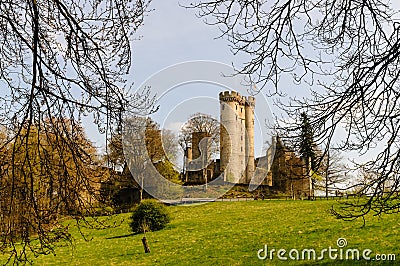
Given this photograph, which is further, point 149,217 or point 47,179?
point 149,217

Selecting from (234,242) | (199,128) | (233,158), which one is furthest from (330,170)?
(233,158)

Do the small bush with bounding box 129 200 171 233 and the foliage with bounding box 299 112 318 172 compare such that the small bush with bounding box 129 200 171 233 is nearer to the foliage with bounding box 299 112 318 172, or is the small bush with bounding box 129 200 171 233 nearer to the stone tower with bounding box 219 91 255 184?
the stone tower with bounding box 219 91 255 184

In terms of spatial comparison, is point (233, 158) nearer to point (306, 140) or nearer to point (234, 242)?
point (234, 242)

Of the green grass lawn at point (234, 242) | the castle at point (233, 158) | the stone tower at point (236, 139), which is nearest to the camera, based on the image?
the green grass lawn at point (234, 242)

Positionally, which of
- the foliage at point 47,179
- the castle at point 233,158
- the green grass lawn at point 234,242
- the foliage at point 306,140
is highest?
the castle at point 233,158

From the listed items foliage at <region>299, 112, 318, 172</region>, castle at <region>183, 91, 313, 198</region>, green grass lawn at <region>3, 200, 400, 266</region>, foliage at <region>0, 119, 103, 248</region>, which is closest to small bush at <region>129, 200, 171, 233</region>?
green grass lawn at <region>3, 200, 400, 266</region>

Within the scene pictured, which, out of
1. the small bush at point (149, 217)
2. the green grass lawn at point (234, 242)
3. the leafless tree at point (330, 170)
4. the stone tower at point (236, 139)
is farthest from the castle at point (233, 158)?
the leafless tree at point (330, 170)

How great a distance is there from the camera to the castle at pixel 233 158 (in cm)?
3459

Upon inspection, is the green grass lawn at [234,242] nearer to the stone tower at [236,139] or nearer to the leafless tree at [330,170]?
the leafless tree at [330,170]

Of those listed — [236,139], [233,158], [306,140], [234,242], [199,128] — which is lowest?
[234,242]

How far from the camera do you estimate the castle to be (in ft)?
113

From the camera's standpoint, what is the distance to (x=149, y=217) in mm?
21094

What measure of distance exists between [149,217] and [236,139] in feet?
67.5

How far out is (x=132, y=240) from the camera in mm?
18812
